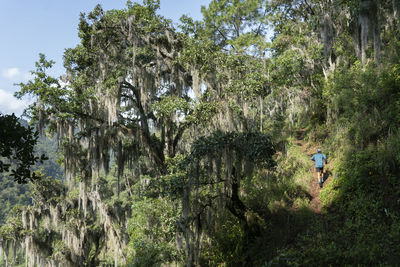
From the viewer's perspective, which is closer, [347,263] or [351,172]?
[347,263]

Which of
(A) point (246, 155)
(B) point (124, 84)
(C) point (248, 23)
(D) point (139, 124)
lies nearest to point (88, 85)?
(B) point (124, 84)

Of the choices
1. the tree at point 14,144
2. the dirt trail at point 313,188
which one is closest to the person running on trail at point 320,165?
the dirt trail at point 313,188

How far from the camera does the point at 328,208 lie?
26.2ft

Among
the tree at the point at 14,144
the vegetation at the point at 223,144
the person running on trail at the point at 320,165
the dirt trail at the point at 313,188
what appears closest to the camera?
the tree at the point at 14,144

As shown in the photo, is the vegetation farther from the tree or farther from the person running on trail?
the tree

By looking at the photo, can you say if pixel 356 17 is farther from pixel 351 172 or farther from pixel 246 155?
pixel 246 155

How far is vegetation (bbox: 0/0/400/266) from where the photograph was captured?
7.26 meters

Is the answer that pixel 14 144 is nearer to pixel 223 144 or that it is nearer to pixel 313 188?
pixel 223 144

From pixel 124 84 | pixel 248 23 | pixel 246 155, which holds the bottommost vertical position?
pixel 246 155

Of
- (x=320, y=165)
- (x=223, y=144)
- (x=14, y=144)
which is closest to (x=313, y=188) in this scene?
(x=320, y=165)

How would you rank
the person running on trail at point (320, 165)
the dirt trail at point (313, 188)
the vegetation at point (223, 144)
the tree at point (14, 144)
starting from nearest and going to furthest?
1. the tree at point (14, 144)
2. the vegetation at point (223, 144)
3. the dirt trail at point (313, 188)
4. the person running on trail at point (320, 165)

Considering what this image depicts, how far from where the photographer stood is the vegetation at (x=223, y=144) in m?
7.26

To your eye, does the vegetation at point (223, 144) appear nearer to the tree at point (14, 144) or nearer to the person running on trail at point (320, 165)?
the person running on trail at point (320, 165)

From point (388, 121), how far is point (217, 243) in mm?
6505
